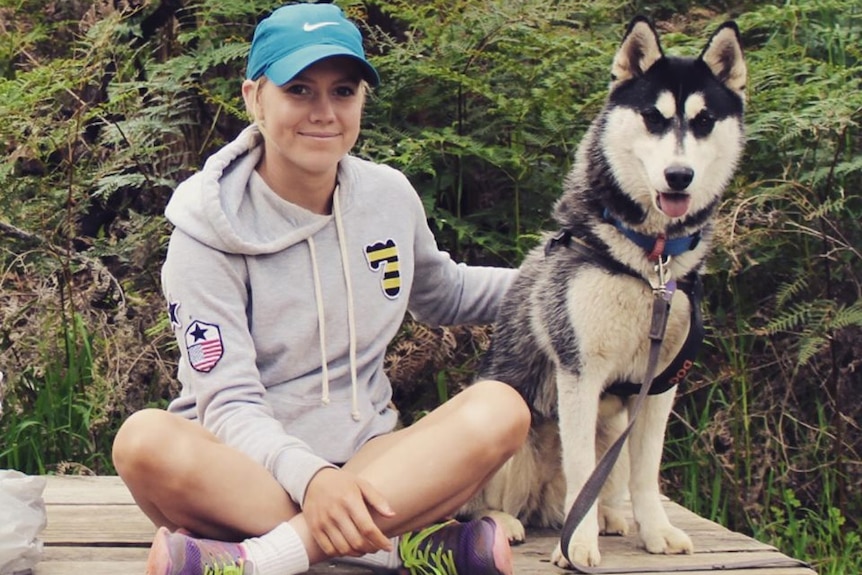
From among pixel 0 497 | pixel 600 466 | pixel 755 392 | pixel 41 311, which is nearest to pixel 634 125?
pixel 600 466

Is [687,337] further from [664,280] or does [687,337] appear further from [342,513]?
[342,513]

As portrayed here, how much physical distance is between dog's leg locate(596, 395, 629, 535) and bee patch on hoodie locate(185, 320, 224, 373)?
3.52 ft

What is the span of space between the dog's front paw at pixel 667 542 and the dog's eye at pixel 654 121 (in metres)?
1.04

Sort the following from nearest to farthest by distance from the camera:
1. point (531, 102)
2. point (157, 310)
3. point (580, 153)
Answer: point (580, 153) → point (531, 102) → point (157, 310)

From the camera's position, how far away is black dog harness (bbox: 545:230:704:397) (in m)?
2.67

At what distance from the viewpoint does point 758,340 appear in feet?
12.7

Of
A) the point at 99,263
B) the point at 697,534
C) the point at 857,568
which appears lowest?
the point at 857,568

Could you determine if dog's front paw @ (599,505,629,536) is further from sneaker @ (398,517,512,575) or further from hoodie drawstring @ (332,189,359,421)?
hoodie drawstring @ (332,189,359,421)

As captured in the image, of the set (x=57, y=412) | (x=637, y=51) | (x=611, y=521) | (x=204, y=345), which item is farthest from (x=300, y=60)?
(x=57, y=412)

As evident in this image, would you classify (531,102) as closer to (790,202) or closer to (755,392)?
(790,202)

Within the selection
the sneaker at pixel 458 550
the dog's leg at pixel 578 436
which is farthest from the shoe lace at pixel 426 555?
the dog's leg at pixel 578 436

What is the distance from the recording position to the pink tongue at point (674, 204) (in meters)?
2.60

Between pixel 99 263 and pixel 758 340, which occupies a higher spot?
pixel 99 263

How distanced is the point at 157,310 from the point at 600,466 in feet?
6.79
